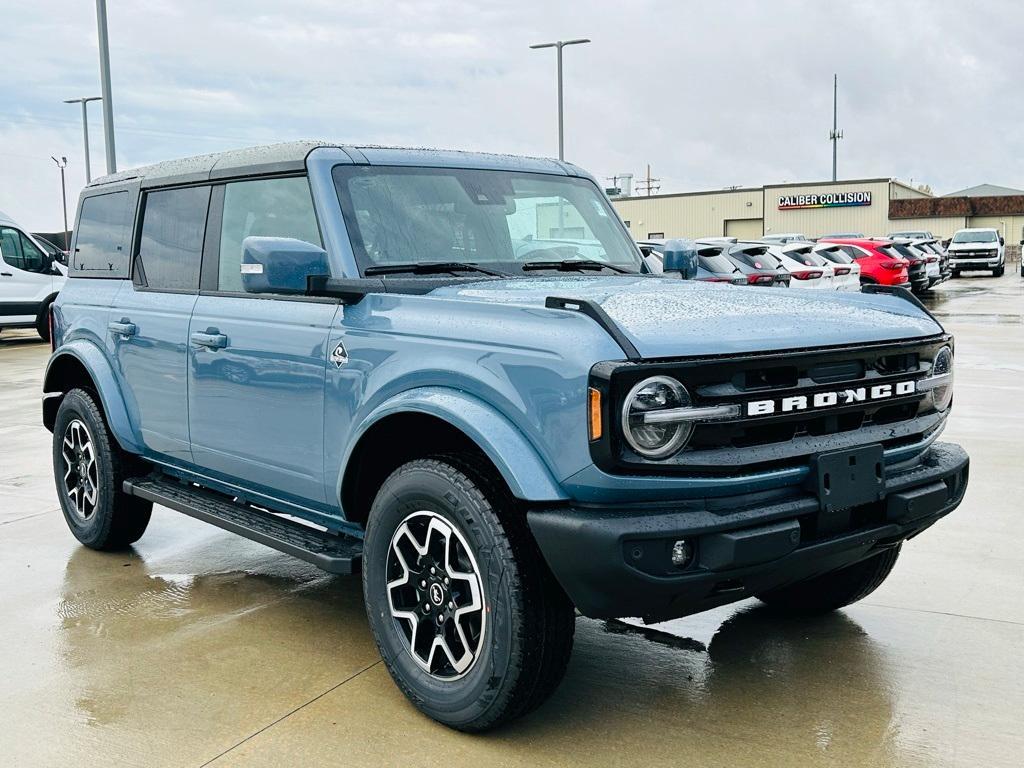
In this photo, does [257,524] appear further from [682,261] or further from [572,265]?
[682,261]

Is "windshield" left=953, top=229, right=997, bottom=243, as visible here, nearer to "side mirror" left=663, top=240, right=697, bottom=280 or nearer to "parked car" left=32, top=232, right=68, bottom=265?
"parked car" left=32, top=232, right=68, bottom=265

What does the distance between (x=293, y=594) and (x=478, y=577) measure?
1890mm

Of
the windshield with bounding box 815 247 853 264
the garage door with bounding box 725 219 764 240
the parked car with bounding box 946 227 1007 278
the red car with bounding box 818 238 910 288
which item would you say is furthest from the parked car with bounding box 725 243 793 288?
the garage door with bounding box 725 219 764 240

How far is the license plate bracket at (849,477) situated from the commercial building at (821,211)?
191 feet

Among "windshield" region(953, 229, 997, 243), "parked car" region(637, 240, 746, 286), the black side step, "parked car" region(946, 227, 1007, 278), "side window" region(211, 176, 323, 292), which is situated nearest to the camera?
the black side step

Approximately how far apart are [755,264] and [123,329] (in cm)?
1460

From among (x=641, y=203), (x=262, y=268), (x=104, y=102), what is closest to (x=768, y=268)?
(x=104, y=102)

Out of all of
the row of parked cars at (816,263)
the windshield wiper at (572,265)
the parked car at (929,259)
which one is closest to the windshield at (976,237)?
the row of parked cars at (816,263)

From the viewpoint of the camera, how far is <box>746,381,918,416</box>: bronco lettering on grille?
3096 mm

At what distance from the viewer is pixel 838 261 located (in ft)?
85.3

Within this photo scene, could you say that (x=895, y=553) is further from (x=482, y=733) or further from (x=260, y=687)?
(x=260, y=687)

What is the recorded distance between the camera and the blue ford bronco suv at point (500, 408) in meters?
2.98

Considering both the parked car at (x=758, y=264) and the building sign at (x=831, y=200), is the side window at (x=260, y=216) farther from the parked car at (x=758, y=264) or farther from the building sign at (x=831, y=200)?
the building sign at (x=831, y=200)

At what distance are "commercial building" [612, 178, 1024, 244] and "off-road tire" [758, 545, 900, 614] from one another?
57154mm
